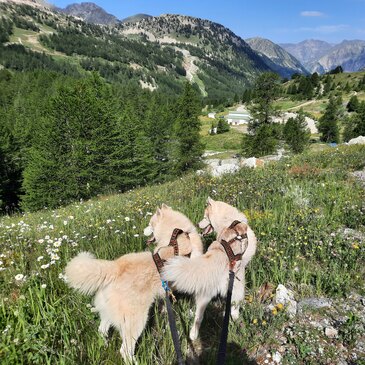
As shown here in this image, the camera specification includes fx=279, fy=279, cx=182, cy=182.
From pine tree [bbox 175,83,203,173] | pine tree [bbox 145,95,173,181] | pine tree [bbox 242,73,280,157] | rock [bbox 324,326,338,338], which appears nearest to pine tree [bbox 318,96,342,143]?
pine tree [bbox 242,73,280,157]

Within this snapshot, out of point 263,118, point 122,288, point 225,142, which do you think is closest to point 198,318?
point 122,288

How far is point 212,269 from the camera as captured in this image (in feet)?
9.55

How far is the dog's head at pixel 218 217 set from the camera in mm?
4152

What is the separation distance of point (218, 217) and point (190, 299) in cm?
124

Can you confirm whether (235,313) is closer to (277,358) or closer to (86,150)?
(277,358)

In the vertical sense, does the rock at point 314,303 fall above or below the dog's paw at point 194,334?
below

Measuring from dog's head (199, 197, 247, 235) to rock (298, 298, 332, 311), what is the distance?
4.43ft

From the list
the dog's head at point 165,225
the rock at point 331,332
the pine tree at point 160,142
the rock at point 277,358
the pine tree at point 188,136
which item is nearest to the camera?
the rock at point 277,358

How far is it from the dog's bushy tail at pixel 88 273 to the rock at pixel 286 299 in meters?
2.27

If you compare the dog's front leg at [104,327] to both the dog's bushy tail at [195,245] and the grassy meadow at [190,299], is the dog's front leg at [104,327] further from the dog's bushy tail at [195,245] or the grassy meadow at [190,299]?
the dog's bushy tail at [195,245]

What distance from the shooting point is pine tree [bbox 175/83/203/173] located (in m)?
36.3

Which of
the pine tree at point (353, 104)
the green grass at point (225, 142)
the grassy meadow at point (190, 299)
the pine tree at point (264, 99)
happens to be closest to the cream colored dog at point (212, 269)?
the grassy meadow at point (190, 299)

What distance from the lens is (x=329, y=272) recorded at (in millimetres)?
4289

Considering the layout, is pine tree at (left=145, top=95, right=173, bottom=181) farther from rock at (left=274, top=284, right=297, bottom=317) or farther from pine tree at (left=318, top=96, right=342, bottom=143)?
pine tree at (left=318, top=96, right=342, bottom=143)
